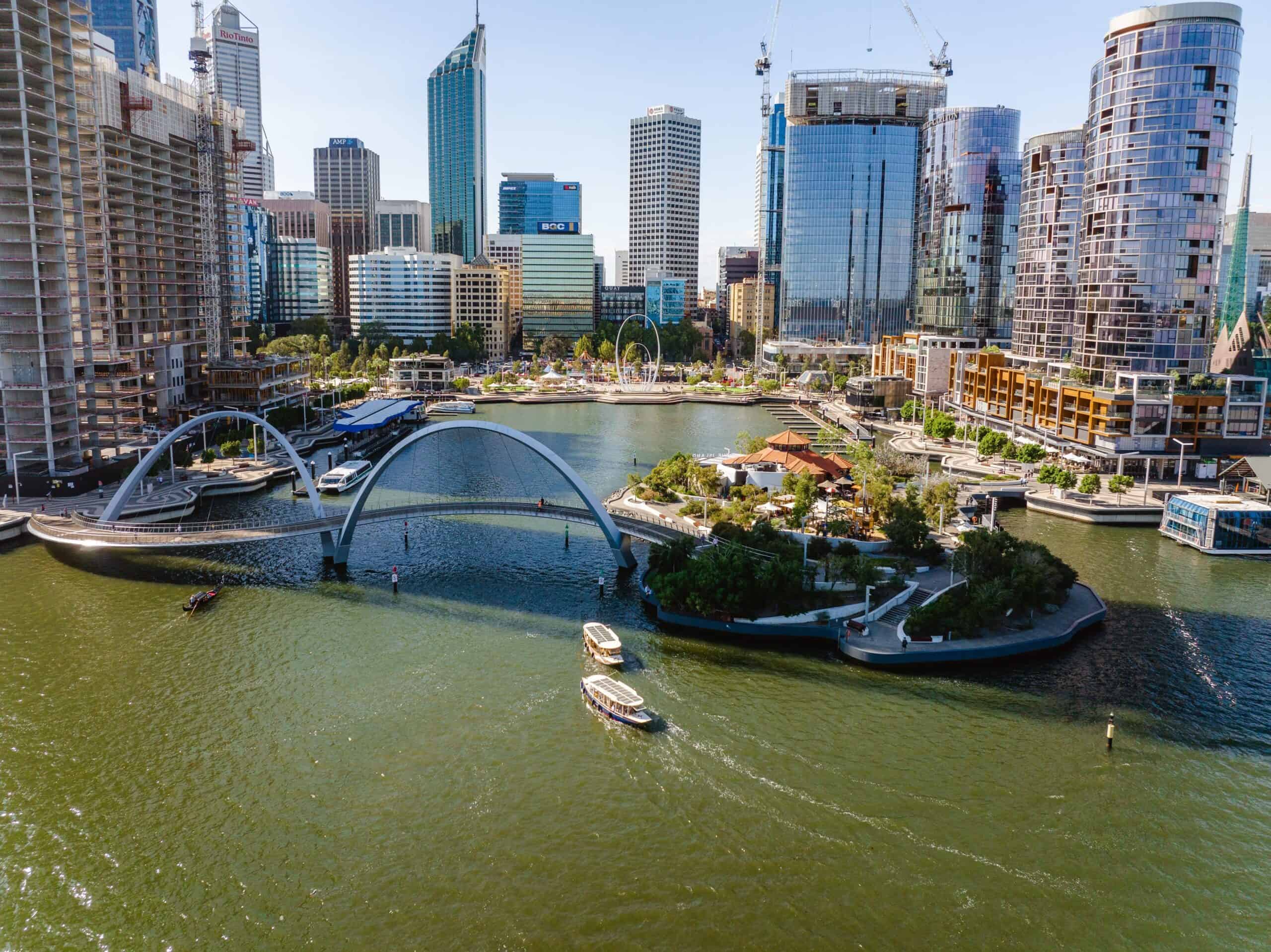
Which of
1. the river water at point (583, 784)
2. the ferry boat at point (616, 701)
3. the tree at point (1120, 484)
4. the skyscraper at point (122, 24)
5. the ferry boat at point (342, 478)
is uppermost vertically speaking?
the skyscraper at point (122, 24)

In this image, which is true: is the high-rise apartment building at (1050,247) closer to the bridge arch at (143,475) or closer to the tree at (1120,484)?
the tree at (1120,484)

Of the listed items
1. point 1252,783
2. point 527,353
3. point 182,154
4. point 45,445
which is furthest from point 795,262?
point 1252,783

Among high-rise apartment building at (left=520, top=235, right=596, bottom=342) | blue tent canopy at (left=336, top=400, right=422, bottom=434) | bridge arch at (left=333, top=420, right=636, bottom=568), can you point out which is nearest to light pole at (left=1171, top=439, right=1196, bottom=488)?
bridge arch at (left=333, top=420, right=636, bottom=568)

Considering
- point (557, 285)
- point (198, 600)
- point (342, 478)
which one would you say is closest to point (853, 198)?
point (557, 285)

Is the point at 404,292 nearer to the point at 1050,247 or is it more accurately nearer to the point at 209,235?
the point at 209,235

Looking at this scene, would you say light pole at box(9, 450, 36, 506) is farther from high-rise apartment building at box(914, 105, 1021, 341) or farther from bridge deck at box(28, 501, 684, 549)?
high-rise apartment building at box(914, 105, 1021, 341)

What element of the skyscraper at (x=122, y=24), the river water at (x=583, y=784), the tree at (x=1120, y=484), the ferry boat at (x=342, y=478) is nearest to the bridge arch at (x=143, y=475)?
the river water at (x=583, y=784)

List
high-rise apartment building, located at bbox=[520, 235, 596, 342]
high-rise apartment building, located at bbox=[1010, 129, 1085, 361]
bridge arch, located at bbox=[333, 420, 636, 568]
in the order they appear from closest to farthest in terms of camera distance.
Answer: bridge arch, located at bbox=[333, 420, 636, 568] < high-rise apartment building, located at bbox=[1010, 129, 1085, 361] < high-rise apartment building, located at bbox=[520, 235, 596, 342]
